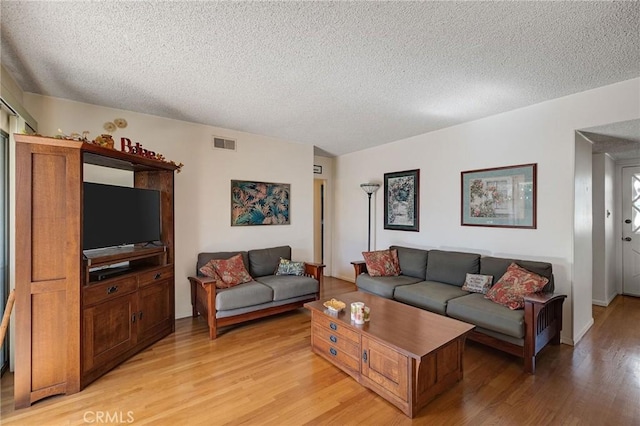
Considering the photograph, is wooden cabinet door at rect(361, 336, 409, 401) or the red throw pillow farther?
the red throw pillow

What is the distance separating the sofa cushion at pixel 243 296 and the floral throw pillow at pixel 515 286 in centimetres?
245

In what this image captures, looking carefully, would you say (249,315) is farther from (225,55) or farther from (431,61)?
(431,61)

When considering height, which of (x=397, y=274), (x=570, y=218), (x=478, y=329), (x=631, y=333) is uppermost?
(x=570, y=218)

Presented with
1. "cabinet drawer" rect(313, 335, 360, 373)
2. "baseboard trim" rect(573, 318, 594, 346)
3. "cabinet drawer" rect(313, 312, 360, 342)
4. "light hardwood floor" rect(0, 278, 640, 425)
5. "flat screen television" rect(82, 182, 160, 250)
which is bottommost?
"light hardwood floor" rect(0, 278, 640, 425)

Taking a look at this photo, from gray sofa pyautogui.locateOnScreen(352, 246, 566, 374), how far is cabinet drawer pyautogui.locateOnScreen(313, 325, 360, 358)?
48.0 inches

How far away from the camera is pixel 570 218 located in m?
2.97

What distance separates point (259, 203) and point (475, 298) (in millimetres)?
3134

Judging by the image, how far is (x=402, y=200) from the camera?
4.69 metres

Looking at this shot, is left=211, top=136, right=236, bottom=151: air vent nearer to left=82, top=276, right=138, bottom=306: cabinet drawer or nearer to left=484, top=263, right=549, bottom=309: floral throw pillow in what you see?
left=82, top=276, right=138, bottom=306: cabinet drawer

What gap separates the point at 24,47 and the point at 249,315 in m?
3.04

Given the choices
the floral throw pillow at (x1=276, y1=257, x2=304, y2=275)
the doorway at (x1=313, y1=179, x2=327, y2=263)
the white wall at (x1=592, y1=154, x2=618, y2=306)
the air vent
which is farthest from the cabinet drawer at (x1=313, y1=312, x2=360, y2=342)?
the white wall at (x1=592, y1=154, x2=618, y2=306)

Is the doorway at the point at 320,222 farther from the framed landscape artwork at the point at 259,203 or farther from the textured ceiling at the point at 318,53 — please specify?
the textured ceiling at the point at 318,53

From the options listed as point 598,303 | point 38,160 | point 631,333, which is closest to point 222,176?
point 38,160

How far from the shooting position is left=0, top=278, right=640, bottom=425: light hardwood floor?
1912mm
